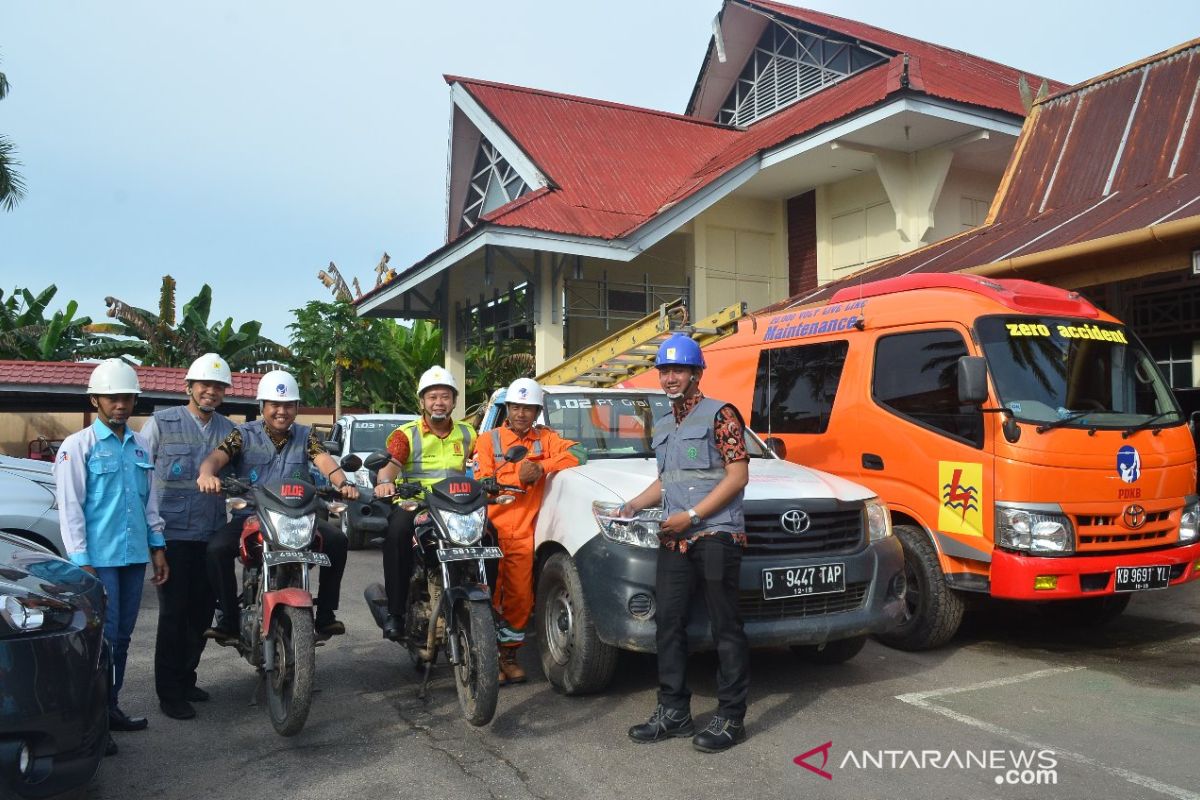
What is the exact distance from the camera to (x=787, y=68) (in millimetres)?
20672

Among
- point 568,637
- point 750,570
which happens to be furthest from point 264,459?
point 750,570

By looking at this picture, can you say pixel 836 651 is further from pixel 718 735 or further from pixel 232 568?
pixel 232 568

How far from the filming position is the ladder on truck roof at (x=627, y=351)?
1223cm

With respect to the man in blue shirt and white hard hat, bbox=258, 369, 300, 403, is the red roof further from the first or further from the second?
the man in blue shirt

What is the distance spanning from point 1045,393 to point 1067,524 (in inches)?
33.0

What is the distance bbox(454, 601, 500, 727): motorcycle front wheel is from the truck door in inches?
124

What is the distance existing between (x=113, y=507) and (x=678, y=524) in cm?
278

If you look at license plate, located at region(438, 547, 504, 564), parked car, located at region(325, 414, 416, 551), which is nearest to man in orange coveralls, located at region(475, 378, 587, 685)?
license plate, located at region(438, 547, 504, 564)

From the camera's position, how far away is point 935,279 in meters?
6.71

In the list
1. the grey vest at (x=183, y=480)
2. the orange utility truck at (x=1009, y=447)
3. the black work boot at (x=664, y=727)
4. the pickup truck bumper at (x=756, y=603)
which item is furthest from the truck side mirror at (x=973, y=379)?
the grey vest at (x=183, y=480)

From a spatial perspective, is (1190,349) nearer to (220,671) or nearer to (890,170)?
(890,170)

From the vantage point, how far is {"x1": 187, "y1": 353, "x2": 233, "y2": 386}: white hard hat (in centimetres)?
513

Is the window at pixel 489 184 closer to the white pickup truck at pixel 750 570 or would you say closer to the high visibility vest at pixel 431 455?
the high visibility vest at pixel 431 455

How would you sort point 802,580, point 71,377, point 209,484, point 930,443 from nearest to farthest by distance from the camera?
point 209,484 < point 802,580 < point 930,443 < point 71,377
